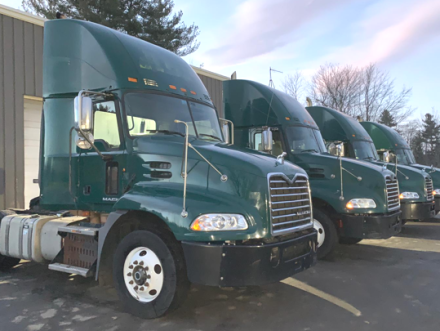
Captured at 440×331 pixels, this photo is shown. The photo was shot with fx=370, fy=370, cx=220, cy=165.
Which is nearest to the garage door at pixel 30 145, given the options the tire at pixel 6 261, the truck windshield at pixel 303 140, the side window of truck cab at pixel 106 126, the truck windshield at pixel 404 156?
the tire at pixel 6 261

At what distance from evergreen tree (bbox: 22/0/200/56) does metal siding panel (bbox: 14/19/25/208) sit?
10002 mm

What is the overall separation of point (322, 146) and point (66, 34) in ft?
18.2

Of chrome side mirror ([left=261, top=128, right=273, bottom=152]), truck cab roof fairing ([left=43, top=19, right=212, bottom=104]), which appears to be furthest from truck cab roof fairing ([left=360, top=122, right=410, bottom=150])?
truck cab roof fairing ([left=43, top=19, right=212, bottom=104])

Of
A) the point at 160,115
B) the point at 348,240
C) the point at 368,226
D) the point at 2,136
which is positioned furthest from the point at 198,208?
the point at 2,136

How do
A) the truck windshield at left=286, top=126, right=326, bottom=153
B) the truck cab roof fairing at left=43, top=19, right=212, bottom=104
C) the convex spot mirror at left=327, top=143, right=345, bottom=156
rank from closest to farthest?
the truck cab roof fairing at left=43, top=19, right=212, bottom=104, the convex spot mirror at left=327, top=143, right=345, bottom=156, the truck windshield at left=286, top=126, right=326, bottom=153

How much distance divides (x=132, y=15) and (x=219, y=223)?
59.2ft

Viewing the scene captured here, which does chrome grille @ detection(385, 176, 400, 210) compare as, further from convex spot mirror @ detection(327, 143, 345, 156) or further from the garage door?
the garage door

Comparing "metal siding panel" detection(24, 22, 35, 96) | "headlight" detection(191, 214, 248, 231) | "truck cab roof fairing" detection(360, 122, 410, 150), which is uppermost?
"metal siding panel" detection(24, 22, 35, 96)

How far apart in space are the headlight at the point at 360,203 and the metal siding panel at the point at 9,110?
7.79 meters

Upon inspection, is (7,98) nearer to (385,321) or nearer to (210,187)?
(210,187)

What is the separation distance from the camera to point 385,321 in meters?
4.04

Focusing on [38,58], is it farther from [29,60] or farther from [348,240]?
[348,240]

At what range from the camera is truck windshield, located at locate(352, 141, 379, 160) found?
32.3ft

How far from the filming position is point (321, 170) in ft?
23.6
